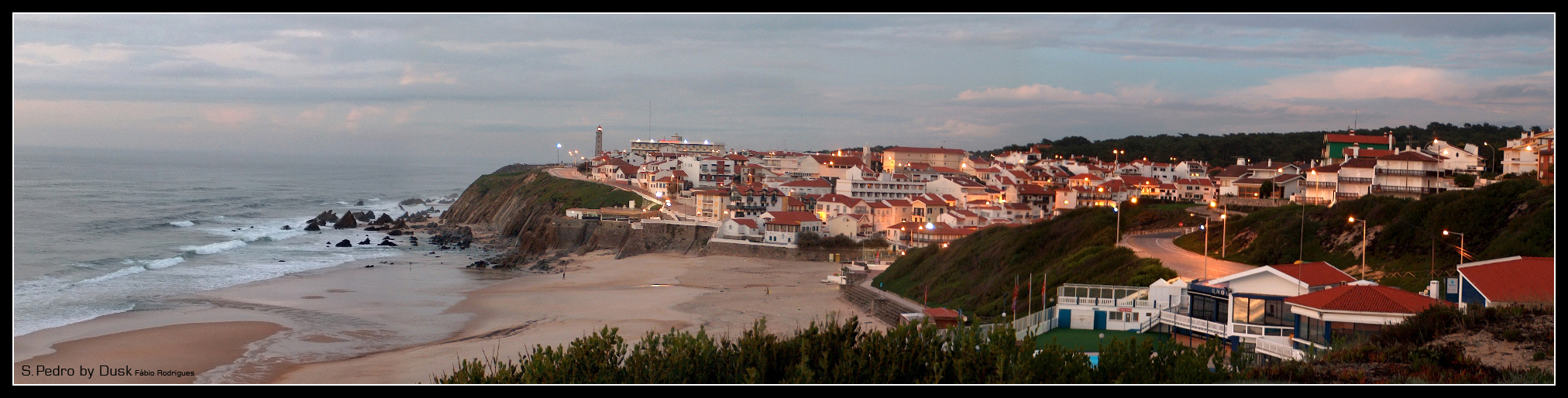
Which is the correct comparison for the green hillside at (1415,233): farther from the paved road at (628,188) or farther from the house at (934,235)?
the paved road at (628,188)

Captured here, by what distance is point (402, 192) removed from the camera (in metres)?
99.2

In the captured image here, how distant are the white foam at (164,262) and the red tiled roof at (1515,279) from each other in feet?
112

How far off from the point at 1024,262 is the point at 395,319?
15.7 meters

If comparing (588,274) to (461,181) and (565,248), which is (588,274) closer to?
(565,248)

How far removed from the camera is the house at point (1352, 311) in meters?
11.5

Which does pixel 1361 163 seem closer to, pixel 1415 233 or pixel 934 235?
pixel 1415 233

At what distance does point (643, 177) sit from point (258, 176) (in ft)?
188

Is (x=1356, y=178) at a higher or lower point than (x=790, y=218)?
higher

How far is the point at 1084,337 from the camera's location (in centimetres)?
1447

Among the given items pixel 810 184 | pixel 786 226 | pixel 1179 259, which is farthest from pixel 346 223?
pixel 1179 259

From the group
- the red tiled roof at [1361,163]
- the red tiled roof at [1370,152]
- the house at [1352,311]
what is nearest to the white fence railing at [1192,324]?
the house at [1352,311]
